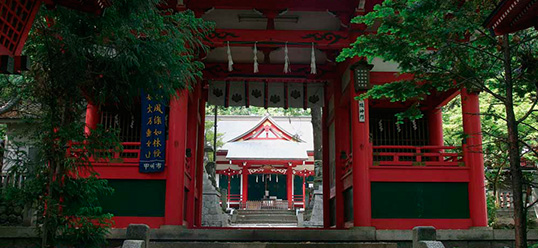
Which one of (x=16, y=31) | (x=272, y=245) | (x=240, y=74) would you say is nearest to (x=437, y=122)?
(x=240, y=74)

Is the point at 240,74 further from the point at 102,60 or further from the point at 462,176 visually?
the point at 102,60

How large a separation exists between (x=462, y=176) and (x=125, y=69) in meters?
7.56

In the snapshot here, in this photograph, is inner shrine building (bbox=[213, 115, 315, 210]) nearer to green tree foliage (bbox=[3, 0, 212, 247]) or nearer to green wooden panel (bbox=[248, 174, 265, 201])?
green wooden panel (bbox=[248, 174, 265, 201])

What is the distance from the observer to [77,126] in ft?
21.7

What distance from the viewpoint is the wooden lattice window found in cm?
532

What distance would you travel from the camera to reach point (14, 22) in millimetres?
5523

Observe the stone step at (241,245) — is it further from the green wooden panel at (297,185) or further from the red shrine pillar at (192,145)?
the green wooden panel at (297,185)

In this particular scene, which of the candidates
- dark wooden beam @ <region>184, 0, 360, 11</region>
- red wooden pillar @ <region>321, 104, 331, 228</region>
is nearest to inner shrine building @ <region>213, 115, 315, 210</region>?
red wooden pillar @ <region>321, 104, 331, 228</region>

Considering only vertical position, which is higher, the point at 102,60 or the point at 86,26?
the point at 86,26

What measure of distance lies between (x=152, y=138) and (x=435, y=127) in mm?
7716

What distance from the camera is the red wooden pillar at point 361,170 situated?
10688 millimetres

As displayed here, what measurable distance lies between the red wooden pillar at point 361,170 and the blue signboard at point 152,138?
4.07 metres

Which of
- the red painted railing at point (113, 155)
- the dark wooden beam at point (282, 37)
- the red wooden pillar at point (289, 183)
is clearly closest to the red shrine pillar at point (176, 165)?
the red painted railing at point (113, 155)

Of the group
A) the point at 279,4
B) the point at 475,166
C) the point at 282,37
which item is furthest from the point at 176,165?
the point at 475,166
